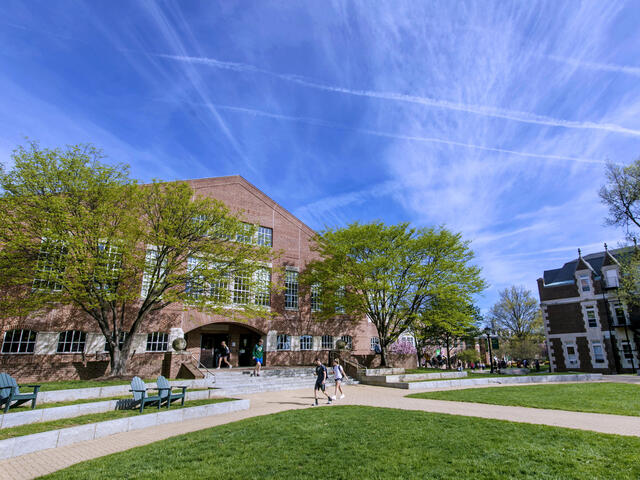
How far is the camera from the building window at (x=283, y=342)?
28.5m

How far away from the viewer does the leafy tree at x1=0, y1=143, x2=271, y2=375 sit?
55.2ft

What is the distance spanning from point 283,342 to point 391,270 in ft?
33.8

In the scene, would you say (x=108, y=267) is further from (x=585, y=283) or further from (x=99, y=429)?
(x=585, y=283)

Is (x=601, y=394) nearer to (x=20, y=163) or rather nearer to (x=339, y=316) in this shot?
(x=339, y=316)

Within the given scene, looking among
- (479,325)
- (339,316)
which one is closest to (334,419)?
(339,316)

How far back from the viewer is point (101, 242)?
61.4ft

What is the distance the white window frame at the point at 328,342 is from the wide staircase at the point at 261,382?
7471mm

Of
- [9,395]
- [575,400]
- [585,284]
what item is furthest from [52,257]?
[585,284]

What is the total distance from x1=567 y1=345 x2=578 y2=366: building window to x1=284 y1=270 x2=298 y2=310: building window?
2795cm

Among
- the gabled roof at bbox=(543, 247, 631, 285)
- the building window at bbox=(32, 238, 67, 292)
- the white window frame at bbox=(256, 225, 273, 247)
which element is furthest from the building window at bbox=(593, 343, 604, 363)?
the building window at bbox=(32, 238, 67, 292)

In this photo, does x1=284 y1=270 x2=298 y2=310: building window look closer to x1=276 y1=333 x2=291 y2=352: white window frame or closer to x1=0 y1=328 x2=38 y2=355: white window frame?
x1=276 y1=333 x2=291 y2=352: white window frame

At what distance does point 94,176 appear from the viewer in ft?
60.1

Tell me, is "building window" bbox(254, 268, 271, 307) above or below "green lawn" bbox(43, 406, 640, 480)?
above

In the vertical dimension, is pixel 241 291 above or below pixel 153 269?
below
